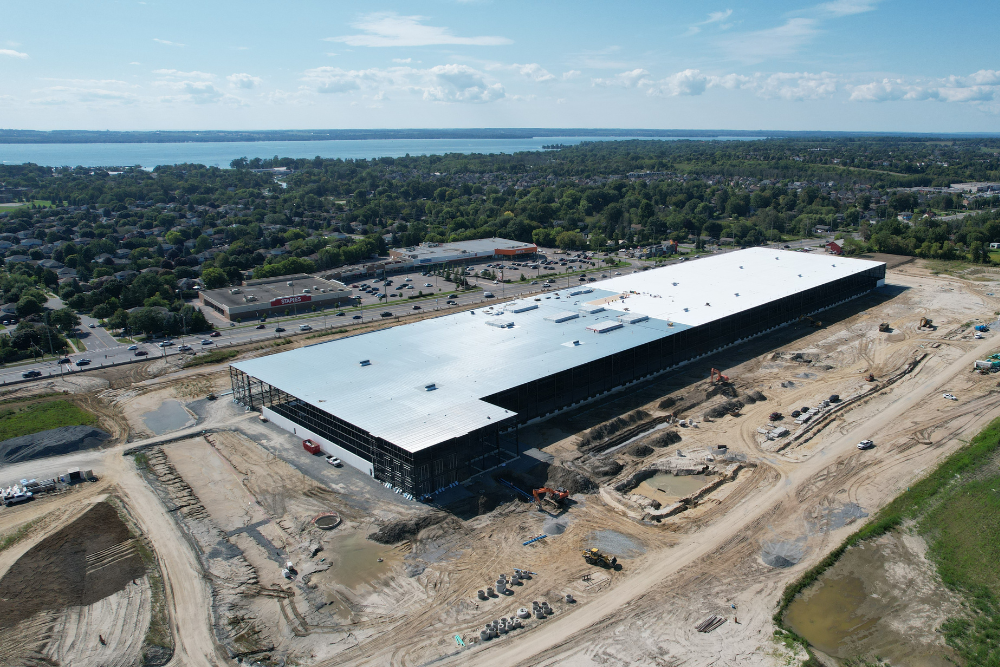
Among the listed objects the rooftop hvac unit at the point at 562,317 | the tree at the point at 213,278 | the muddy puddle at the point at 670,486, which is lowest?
the muddy puddle at the point at 670,486

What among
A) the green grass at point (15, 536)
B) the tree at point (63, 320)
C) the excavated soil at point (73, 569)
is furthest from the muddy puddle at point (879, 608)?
the tree at point (63, 320)

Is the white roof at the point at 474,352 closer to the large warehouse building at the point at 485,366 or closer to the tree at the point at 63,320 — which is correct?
the large warehouse building at the point at 485,366

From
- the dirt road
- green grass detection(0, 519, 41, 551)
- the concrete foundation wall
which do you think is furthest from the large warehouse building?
green grass detection(0, 519, 41, 551)

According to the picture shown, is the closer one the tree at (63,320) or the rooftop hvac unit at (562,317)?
the rooftop hvac unit at (562,317)

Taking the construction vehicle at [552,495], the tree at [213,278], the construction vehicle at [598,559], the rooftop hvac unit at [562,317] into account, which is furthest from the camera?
the tree at [213,278]

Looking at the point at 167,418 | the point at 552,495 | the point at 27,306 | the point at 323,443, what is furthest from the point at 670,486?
the point at 27,306

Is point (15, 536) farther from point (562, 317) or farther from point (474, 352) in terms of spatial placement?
point (562, 317)
